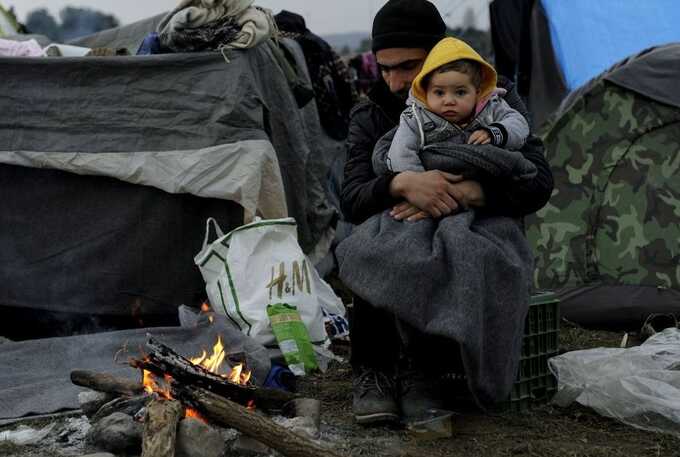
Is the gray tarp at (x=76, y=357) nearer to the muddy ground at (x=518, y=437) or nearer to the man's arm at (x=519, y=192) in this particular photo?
the muddy ground at (x=518, y=437)

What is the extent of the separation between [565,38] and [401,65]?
4204 millimetres

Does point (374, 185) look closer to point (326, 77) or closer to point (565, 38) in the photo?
point (326, 77)

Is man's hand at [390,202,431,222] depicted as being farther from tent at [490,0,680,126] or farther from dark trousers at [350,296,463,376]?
tent at [490,0,680,126]

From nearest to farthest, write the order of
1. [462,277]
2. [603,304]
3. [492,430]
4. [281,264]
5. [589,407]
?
[462,277]
[492,430]
[589,407]
[281,264]
[603,304]

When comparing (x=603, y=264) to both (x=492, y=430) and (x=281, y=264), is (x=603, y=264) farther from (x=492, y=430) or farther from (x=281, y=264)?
(x=492, y=430)

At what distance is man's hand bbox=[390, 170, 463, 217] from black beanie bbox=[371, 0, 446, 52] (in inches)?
22.8

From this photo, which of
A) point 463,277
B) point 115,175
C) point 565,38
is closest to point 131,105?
point 115,175

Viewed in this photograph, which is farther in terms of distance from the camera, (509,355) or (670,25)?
(670,25)

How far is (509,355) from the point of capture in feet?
11.0

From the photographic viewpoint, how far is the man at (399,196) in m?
3.50

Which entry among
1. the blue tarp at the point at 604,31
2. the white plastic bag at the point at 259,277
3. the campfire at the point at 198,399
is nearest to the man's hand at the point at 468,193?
the campfire at the point at 198,399

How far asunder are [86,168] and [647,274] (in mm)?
2897

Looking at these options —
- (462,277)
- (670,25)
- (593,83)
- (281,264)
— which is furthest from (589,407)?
(670,25)

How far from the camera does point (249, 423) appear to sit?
305 cm
